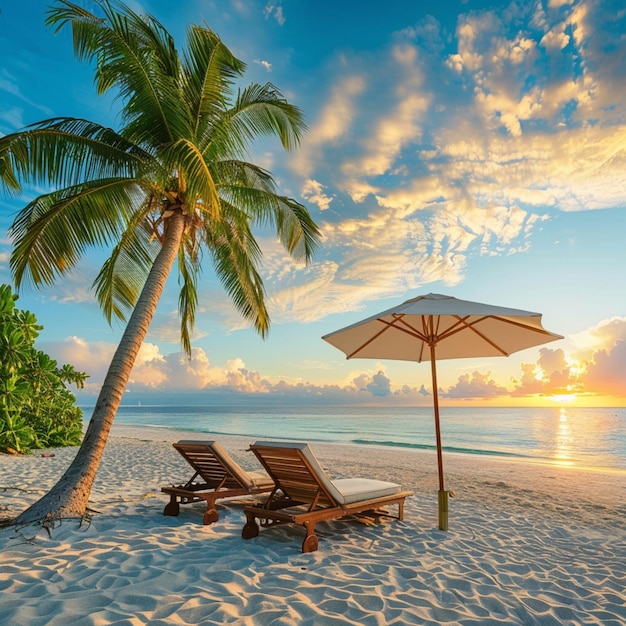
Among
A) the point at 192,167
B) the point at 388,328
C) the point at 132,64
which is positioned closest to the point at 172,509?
the point at 388,328

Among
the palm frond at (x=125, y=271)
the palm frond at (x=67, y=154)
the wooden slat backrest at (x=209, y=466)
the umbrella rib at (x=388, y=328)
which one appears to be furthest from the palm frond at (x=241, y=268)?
the wooden slat backrest at (x=209, y=466)

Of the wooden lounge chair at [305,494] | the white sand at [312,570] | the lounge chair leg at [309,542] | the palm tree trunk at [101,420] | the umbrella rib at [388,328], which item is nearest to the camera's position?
the white sand at [312,570]

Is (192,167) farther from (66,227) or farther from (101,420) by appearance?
(101,420)

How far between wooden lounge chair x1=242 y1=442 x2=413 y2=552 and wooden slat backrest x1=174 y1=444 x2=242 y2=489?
1.00m

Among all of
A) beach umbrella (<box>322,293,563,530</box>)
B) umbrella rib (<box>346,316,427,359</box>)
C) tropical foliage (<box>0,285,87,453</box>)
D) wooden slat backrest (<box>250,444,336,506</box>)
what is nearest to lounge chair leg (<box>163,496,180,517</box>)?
wooden slat backrest (<box>250,444,336,506</box>)

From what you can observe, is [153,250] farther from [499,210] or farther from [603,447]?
[603,447]

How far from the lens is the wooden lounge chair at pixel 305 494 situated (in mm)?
4133

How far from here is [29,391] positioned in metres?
10.7

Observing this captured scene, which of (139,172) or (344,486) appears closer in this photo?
(344,486)

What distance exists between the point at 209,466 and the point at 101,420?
4.72 ft

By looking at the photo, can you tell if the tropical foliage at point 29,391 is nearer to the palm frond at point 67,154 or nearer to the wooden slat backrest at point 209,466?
the palm frond at point 67,154

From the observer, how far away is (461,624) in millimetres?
2660

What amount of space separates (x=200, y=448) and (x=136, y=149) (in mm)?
4275

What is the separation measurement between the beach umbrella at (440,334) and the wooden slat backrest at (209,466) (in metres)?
2.06
